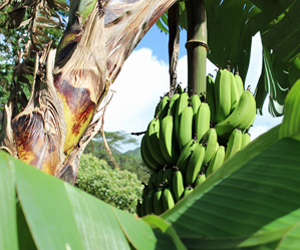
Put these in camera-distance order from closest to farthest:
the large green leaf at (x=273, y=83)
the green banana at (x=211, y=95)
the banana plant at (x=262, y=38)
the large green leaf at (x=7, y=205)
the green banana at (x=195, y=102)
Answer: the large green leaf at (x=7, y=205) → the green banana at (x=195, y=102) → the green banana at (x=211, y=95) → the banana plant at (x=262, y=38) → the large green leaf at (x=273, y=83)

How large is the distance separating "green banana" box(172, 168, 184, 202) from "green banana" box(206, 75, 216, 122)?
0.94ft

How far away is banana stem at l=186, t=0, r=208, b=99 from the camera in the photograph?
1.28m

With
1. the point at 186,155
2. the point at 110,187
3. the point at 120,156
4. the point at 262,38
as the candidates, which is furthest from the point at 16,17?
the point at 120,156

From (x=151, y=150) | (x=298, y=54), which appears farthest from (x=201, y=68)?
(x=298, y=54)

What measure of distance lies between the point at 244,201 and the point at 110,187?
592 cm

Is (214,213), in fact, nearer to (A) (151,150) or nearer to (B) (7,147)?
(B) (7,147)

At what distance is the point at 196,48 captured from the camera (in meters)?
1.32

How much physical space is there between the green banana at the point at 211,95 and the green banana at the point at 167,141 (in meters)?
0.17

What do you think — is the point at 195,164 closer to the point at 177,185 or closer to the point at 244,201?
the point at 177,185

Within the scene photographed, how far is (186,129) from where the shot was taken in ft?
3.97

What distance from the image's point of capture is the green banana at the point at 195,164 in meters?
1.12

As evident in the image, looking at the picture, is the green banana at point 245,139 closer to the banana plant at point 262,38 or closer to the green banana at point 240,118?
the green banana at point 240,118

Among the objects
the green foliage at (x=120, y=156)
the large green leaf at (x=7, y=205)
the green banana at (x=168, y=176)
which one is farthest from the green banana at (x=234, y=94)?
the green foliage at (x=120, y=156)

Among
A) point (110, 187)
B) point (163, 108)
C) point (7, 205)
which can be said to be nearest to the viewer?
point (7, 205)
